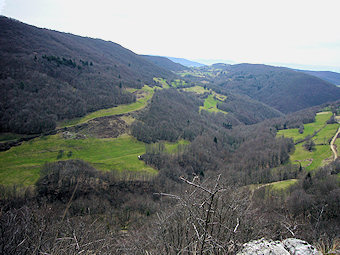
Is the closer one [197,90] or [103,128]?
[103,128]

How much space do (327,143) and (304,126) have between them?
2985 centimetres

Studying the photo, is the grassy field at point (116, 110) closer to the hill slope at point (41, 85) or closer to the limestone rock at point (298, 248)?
the hill slope at point (41, 85)

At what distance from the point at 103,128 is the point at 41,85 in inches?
1156

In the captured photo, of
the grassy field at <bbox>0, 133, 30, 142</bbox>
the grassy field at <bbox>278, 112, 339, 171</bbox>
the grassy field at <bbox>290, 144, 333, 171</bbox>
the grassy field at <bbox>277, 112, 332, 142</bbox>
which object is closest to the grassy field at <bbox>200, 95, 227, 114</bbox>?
the grassy field at <bbox>277, 112, 332, 142</bbox>

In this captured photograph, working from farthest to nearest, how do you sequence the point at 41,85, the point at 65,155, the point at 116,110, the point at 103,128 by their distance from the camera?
the point at 116,110 → the point at 103,128 → the point at 41,85 → the point at 65,155

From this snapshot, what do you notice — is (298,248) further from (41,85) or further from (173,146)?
(41,85)

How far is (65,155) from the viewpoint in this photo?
58.6 m

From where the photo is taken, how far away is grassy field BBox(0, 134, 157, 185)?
4788 cm

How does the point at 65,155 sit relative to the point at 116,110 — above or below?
below

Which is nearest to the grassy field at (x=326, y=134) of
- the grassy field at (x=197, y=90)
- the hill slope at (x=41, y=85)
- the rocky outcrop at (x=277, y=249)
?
the hill slope at (x=41, y=85)

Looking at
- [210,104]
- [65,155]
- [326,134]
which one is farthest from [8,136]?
[210,104]

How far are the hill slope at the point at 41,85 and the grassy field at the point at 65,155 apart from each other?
8.30 meters

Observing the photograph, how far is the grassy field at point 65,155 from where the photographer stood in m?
47.9

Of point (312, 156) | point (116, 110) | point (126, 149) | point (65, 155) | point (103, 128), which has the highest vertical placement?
point (116, 110)
